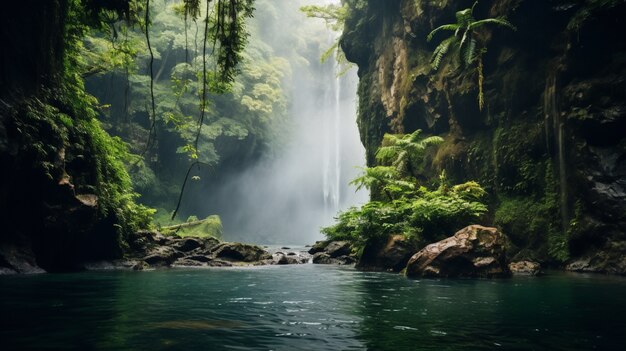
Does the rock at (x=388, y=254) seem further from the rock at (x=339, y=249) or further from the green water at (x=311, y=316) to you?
the green water at (x=311, y=316)

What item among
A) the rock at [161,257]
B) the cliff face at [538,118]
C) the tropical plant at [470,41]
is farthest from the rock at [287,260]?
the tropical plant at [470,41]

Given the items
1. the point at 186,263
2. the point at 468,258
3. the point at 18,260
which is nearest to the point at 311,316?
the point at 468,258

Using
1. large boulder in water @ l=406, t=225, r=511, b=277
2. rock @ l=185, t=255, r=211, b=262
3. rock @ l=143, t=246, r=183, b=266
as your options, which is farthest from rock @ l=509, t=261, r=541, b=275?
rock @ l=143, t=246, r=183, b=266

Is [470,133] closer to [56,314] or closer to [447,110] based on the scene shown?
[447,110]

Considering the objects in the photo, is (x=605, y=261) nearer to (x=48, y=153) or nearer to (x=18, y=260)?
(x=48, y=153)

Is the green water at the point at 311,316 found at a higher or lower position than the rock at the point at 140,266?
Result: lower

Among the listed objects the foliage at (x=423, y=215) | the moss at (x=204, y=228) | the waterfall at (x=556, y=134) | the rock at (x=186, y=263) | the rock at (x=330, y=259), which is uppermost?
the waterfall at (x=556, y=134)

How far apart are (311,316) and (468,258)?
6.24 metres

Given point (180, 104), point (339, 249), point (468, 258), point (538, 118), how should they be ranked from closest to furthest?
point (468, 258)
point (538, 118)
point (339, 249)
point (180, 104)

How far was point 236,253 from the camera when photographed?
1678 centimetres

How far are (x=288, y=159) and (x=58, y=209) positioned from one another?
131 feet

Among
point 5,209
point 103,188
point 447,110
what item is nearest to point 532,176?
point 447,110

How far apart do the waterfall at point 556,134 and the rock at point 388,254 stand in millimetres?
4692

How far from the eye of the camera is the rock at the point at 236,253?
16625 mm
